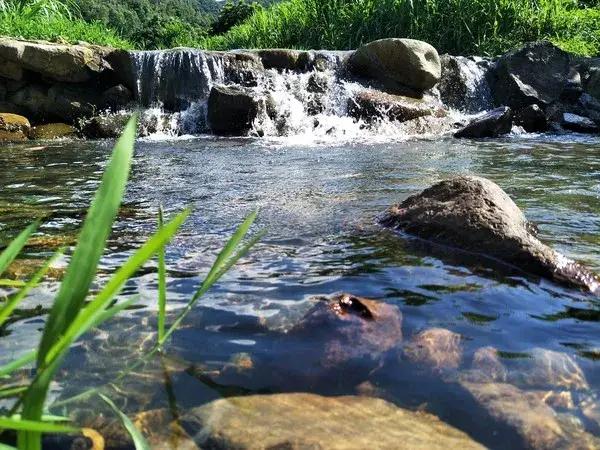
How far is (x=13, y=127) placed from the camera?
37.8ft

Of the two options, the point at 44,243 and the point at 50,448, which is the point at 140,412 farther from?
the point at 44,243

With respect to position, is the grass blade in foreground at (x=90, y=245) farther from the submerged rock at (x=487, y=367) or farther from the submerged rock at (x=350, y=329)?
the submerged rock at (x=487, y=367)

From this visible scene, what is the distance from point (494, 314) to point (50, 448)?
1655mm

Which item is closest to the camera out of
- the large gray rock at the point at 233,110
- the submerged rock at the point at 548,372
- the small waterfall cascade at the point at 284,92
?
the submerged rock at the point at 548,372

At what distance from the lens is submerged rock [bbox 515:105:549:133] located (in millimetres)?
12133

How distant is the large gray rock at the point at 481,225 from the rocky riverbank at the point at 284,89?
804cm

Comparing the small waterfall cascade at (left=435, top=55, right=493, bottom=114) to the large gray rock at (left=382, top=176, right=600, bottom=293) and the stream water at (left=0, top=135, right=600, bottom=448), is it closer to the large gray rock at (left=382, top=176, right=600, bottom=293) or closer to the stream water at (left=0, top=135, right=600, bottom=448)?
the stream water at (left=0, top=135, right=600, bottom=448)

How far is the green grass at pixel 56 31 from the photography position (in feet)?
44.7

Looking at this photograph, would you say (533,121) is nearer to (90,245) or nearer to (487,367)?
(487,367)

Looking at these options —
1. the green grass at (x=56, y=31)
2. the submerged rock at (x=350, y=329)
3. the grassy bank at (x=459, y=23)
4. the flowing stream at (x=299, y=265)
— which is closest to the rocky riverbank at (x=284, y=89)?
the green grass at (x=56, y=31)

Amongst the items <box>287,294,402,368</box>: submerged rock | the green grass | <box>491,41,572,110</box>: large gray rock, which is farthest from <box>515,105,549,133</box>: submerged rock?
<box>287,294,402,368</box>: submerged rock

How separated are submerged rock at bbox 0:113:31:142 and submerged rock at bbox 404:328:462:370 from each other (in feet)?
34.5

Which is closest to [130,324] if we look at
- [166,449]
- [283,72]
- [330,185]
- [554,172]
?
[166,449]

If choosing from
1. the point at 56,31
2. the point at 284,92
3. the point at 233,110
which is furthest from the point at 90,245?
the point at 56,31
